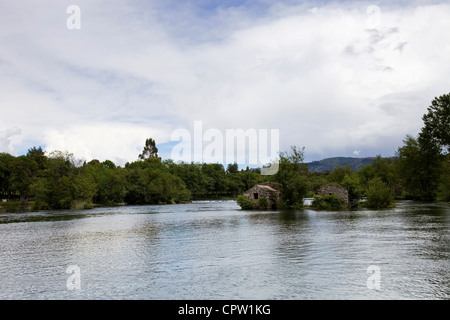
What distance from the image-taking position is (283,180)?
6731cm

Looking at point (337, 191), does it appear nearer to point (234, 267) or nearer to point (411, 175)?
point (411, 175)

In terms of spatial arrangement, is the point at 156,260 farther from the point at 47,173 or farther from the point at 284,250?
the point at 47,173

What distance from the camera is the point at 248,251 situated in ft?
70.9

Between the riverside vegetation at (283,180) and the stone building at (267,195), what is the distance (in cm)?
138

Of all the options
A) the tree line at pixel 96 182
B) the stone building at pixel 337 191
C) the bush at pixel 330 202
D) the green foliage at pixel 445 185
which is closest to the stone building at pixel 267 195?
the bush at pixel 330 202

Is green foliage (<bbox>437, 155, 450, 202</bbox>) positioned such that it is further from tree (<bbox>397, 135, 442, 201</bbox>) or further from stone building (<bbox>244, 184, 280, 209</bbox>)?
stone building (<bbox>244, 184, 280, 209</bbox>)

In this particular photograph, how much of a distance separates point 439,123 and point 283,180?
44.6 meters

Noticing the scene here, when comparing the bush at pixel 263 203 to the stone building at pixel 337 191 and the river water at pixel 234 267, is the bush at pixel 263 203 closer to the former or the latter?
the stone building at pixel 337 191

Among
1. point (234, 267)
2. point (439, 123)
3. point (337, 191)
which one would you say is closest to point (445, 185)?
point (439, 123)

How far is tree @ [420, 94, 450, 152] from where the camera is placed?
82375 mm

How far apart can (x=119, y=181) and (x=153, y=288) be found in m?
104

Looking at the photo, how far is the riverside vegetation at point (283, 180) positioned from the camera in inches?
2643

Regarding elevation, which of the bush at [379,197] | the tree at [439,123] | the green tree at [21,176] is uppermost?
the tree at [439,123]
